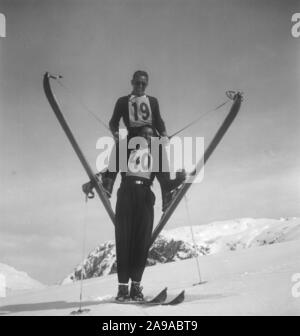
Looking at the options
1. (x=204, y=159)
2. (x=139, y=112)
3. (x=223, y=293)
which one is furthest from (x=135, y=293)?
(x=139, y=112)

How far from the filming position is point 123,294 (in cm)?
438

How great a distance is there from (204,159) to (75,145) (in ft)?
5.00

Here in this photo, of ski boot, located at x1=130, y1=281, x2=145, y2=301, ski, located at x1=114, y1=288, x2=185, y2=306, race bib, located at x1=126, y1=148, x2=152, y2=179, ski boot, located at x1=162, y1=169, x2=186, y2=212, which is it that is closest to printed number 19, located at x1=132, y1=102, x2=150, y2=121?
race bib, located at x1=126, y1=148, x2=152, y2=179

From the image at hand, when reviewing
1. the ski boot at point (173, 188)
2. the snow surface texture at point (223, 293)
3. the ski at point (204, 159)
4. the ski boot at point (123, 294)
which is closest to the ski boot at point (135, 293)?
the ski boot at point (123, 294)

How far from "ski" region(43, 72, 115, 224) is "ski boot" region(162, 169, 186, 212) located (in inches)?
24.8

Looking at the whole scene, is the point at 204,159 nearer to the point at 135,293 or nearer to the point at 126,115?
the point at 126,115

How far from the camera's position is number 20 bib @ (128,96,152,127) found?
486cm

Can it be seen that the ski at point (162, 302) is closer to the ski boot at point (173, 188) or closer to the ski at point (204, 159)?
the ski at point (204, 159)

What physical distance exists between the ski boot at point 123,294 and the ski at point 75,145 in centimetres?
71

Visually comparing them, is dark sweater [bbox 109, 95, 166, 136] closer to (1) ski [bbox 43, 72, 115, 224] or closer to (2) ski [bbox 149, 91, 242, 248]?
(1) ski [bbox 43, 72, 115, 224]

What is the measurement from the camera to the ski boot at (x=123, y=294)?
4.32 metres

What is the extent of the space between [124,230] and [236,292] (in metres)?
1.30
